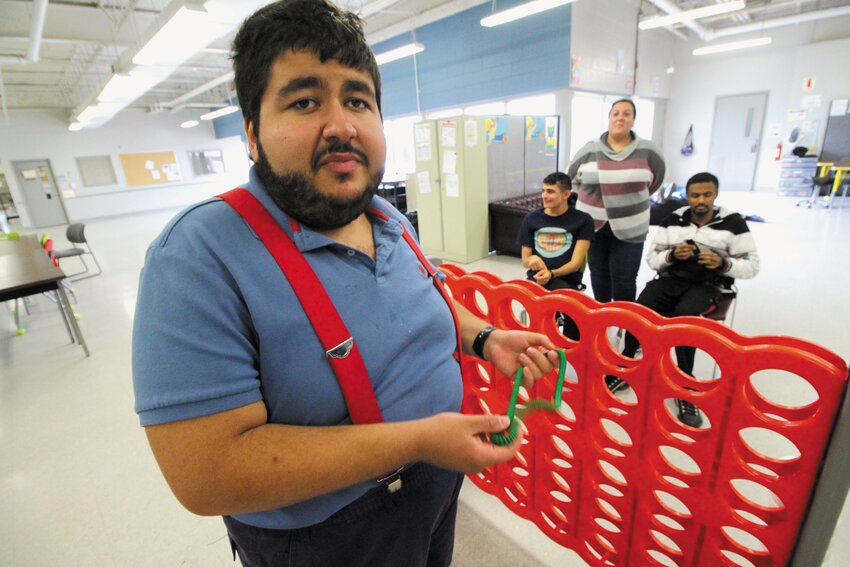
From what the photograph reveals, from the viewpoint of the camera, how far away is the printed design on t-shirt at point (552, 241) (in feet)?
8.46

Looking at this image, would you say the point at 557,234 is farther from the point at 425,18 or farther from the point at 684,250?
the point at 425,18

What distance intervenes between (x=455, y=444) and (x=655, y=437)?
0.82 m

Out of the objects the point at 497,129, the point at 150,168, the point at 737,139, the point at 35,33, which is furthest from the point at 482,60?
the point at 150,168

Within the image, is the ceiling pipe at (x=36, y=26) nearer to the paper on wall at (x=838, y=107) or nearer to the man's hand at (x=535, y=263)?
the man's hand at (x=535, y=263)

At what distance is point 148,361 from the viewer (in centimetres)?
53

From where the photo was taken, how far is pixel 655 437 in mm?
1152

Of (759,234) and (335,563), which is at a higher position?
(335,563)

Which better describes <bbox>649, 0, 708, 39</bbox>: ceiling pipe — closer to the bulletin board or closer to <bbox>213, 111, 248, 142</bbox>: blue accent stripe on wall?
<bbox>213, 111, 248, 142</bbox>: blue accent stripe on wall

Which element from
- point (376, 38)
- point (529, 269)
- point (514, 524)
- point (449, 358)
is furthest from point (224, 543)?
point (376, 38)

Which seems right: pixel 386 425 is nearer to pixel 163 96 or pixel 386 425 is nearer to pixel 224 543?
pixel 224 543

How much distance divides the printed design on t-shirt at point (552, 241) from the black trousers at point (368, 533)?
198 cm

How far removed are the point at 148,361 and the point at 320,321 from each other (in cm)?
23

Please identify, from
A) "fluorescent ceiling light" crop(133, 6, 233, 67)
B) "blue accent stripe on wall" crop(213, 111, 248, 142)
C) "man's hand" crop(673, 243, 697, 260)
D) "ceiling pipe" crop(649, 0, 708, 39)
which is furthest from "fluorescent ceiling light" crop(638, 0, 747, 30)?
"blue accent stripe on wall" crop(213, 111, 248, 142)

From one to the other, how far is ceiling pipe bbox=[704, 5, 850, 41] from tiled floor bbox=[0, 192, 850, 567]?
20.6ft
